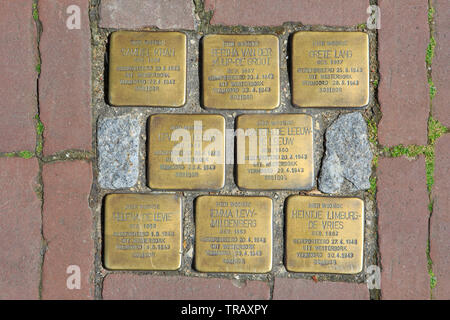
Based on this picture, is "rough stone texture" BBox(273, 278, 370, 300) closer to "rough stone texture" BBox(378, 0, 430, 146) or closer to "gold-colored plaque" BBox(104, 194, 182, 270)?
"gold-colored plaque" BBox(104, 194, 182, 270)

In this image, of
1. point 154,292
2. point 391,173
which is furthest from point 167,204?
point 391,173

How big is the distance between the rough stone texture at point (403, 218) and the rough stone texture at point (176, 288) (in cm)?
60

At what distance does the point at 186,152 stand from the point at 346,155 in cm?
73

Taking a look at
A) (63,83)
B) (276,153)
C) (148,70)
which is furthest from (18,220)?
(276,153)

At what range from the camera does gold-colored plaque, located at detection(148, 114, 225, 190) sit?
1.86 meters

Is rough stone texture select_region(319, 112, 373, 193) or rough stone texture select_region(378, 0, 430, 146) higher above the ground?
rough stone texture select_region(378, 0, 430, 146)

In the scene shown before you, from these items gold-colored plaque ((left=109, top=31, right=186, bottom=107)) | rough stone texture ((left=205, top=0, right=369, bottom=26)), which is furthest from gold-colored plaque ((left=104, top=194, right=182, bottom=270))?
rough stone texture ((left=205, top=0, right=369, bottom=26))

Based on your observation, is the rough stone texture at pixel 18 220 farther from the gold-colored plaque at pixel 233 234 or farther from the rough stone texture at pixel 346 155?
the rough stone texture at pixel 346 155

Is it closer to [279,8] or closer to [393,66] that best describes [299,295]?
[393,66]

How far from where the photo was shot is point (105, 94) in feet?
6.27

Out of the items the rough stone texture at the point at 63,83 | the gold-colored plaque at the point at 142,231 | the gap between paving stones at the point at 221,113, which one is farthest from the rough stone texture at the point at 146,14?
the gold-colored plaque at the point at 142,231

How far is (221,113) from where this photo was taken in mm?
1903

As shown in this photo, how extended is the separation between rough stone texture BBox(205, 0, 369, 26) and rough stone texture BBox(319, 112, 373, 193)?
45cm

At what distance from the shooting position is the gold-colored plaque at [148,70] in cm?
186
